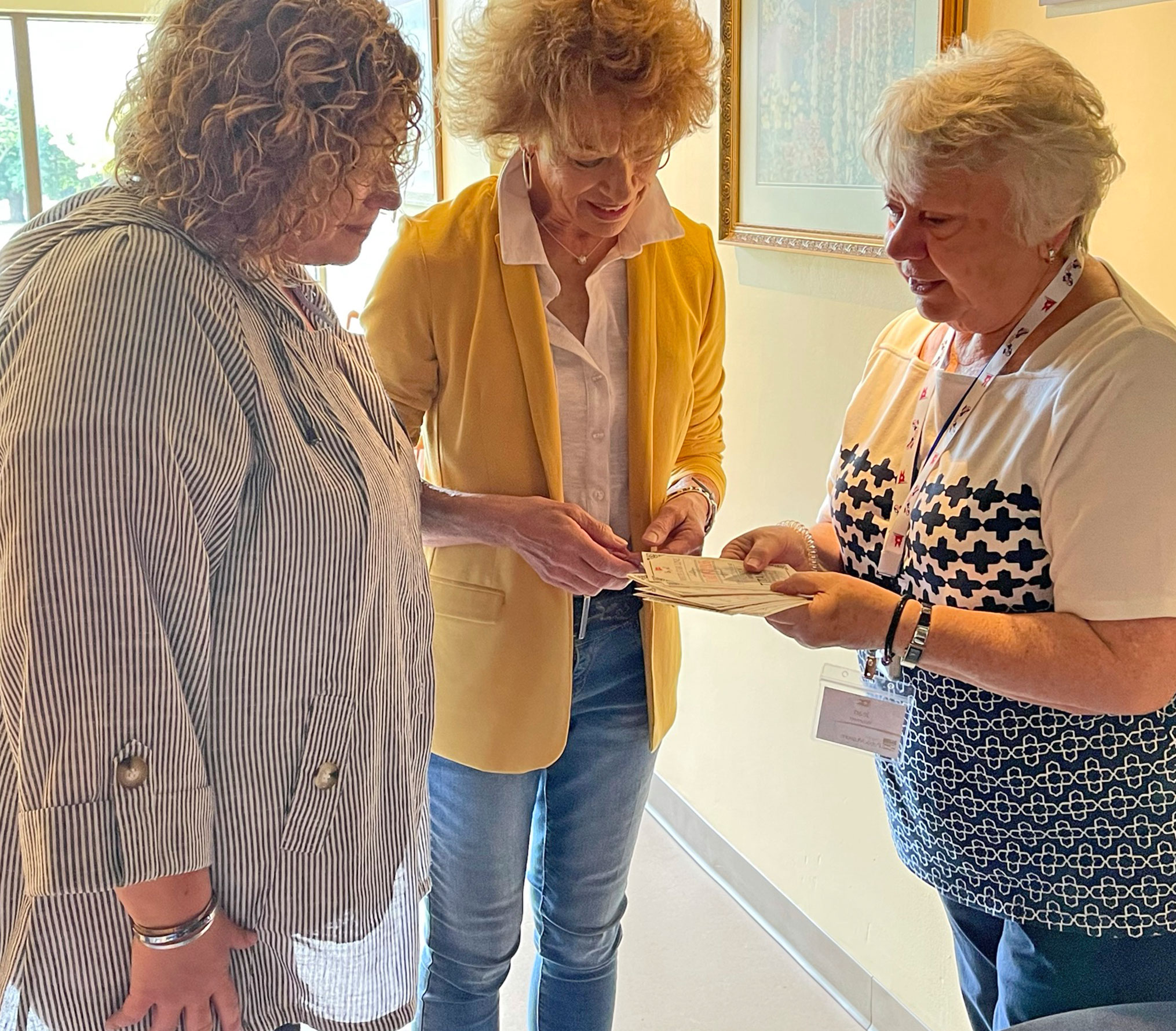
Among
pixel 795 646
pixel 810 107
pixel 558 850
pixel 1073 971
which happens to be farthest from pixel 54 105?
pixel 1073 971

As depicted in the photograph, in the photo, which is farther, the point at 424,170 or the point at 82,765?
the point at 424,170

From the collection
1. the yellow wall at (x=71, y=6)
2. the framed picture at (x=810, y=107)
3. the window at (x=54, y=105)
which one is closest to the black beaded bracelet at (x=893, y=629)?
the framed picture at (x=810, y=107)

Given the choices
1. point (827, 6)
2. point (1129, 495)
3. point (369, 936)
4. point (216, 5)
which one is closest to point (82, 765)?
point (369, 936)

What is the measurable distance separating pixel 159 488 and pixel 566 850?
1023mm

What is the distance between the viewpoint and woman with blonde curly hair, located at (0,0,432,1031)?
942 mm

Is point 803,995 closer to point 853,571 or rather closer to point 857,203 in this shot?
point 853,571

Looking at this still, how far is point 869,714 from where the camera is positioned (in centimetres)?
150

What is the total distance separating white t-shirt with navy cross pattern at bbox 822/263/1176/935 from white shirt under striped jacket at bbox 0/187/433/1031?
0.65 metres

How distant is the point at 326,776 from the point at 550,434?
0.61 m

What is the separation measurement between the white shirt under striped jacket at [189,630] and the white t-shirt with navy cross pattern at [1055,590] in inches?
25.7

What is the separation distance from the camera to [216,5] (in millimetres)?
1024

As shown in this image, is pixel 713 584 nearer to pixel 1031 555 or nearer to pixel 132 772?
pixel 1031 555

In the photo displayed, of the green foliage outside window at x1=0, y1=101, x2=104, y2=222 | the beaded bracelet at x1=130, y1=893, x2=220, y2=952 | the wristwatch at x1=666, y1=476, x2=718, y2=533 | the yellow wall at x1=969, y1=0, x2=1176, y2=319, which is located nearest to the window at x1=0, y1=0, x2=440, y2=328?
the green foliage outside window at x1=0, y1=101, x2=104, y2=222

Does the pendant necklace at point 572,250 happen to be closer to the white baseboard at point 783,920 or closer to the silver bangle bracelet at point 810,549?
the silver bangle bracelet at point 810,549
